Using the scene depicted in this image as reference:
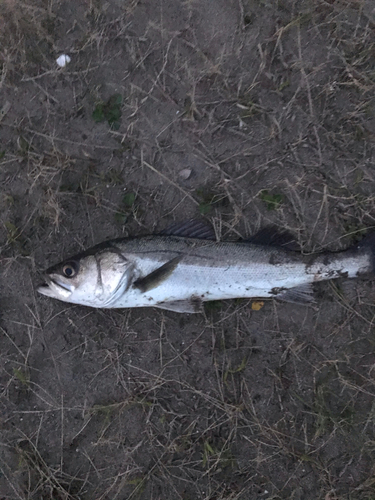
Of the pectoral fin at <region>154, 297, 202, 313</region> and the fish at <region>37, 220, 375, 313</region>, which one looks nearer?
the fish at <region>37, 220, 375, 313</region>

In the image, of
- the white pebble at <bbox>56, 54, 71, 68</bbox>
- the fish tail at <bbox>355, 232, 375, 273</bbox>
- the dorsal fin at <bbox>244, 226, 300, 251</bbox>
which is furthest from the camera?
the white pebble at <bbox>56, 54, 71, 68</bbox>

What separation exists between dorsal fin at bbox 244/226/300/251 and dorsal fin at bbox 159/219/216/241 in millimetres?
421

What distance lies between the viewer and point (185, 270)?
3.61 metres

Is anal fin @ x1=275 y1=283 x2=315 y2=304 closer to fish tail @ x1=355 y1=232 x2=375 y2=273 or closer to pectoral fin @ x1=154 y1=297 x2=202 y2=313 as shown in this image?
fish tail @ x1=355 y1=232 x2=375 y2=273

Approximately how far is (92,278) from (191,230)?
1.11 metres

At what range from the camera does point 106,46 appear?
3.96 metres

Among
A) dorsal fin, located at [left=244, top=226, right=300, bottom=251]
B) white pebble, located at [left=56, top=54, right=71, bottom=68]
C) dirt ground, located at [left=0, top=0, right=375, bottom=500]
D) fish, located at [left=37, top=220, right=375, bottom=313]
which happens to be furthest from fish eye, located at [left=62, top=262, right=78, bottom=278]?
white pebble, located at [left=56, top=54, right=71, bottom=68]

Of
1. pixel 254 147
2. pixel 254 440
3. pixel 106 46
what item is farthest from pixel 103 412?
pixel 106 46

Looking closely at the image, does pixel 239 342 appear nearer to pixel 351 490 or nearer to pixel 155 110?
pixel 351 490

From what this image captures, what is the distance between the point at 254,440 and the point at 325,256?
83.2 inches

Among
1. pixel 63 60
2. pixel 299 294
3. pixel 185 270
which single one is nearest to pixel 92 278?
pixel 185 270

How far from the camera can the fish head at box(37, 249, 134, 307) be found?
11.6 ft

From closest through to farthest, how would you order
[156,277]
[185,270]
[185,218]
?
[156,277] → [185,270] → [185,218]

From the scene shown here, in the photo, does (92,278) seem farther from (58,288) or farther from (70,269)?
(58,288)
